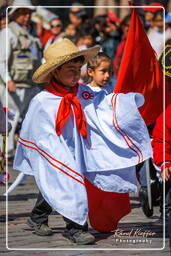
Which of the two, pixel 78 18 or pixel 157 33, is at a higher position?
pixel 78 18

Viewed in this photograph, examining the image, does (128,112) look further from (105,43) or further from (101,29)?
(101,29)

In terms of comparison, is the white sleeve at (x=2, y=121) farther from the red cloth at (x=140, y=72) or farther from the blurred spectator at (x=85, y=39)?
the blurred spectator at (x=85, y=39)

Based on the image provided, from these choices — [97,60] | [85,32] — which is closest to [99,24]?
[85,32]

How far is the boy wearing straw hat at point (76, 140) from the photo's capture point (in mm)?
6492

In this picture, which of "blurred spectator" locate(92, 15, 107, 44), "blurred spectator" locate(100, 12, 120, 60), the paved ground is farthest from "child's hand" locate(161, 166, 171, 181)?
"blurred spectator" locate(92, 15, 107, 44)

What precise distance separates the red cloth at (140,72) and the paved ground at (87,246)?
962 millimetres

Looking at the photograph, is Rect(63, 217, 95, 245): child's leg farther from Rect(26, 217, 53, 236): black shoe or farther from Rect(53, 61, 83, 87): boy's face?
Rect(53, 61, 83, 87): boy's face

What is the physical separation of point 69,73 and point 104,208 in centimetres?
114

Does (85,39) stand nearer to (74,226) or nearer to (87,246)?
(74,226)

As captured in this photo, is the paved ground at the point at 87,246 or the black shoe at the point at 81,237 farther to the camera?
the black shoe at the point at 81,237

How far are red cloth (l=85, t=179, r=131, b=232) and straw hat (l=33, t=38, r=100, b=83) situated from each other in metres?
0.90

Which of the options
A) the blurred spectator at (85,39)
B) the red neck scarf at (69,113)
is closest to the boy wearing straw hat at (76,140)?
the red neck scarf at (69,113)

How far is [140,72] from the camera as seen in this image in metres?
7.47

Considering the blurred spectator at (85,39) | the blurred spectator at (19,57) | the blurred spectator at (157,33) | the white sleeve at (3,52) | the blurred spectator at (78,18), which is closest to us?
the white sleeve at (3,52)
